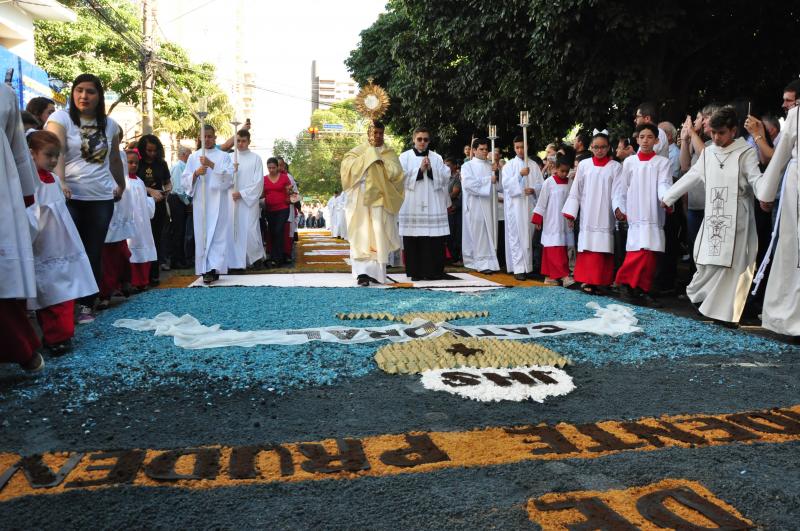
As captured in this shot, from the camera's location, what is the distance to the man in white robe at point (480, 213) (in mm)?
10211

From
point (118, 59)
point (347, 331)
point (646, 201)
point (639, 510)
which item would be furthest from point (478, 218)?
point (118, 59)

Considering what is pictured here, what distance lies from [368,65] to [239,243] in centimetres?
1717

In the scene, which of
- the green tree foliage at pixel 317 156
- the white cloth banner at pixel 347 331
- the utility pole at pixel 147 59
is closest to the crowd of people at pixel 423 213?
the white cloth banner at pixel 347 331

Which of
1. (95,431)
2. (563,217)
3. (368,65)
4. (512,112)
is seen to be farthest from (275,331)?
(368,65)

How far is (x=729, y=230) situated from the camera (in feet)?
18.7

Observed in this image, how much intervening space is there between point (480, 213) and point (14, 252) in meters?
7.47

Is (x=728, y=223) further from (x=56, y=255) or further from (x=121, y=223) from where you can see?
(x=121, y=223)

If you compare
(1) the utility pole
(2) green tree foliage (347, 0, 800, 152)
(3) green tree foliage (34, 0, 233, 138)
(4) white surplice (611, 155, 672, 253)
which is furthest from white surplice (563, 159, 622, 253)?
(3) green tree foliage (34, 0, 233, 138)

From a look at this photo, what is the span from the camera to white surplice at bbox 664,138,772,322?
5.63 m

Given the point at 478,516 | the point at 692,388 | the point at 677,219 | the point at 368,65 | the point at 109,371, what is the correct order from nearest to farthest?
the point at 478,516 → the point at 692,388 → the point at 109,371 → the point at 677,219 → the point at 368,65

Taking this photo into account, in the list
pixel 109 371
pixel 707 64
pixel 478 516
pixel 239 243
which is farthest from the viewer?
pixel 707 64

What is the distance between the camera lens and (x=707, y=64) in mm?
12305

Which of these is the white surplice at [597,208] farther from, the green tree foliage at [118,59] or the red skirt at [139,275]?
the green tree foliage at [118,59]

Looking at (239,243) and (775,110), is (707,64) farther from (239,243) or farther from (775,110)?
(239,243)
